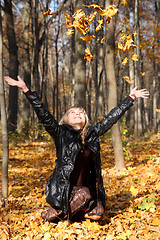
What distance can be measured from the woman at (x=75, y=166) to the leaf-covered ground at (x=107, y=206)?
22cm

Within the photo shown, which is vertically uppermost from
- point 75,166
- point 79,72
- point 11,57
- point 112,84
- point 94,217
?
point 11,57

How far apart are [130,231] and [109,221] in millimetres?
429

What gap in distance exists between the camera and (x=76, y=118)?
3.07m

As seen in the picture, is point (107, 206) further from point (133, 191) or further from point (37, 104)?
point (37, 104)

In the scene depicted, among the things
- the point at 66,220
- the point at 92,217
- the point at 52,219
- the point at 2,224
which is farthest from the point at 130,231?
the point at 2,224

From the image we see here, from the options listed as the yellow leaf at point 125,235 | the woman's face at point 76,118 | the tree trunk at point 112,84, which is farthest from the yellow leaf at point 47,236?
the tree trunk at point 112,84

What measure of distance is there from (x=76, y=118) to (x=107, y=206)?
1.74m

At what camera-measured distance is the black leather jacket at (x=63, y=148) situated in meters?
2.82

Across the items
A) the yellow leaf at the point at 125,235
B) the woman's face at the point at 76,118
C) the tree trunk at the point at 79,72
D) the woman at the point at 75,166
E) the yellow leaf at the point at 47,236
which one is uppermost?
the tree trunk at the point at 79,72

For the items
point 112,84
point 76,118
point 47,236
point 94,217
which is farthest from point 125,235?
point 112,84

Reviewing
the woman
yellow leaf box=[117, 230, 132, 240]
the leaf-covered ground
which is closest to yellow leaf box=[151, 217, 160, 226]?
the leaf-covered ground

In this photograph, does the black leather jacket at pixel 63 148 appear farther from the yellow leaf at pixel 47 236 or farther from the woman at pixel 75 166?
the yellow leaf at pixel 47 236

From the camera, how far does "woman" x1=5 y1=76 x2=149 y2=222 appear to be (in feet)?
9.46

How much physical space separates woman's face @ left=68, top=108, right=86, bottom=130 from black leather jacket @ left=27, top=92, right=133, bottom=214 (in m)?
0.08
